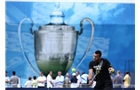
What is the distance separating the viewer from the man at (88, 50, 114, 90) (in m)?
8.67

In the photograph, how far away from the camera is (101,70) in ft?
29.1

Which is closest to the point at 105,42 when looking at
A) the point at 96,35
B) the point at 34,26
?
the point at 96,35

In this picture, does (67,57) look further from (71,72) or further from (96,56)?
(96,56)

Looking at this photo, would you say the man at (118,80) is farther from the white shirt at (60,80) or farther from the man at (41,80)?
the man at (41,80)

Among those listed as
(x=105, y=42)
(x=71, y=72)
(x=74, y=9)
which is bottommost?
(x=71, y=72)

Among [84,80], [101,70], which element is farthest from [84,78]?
[101,70]

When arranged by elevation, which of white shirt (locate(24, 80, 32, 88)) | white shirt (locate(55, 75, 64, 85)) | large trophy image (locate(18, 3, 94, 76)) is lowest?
white shirt (locate(24, 80, 32, 88))

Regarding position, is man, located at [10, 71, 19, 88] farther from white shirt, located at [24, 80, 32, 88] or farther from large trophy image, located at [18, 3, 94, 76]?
large trophy image, located at [18, 3, 94, 76]

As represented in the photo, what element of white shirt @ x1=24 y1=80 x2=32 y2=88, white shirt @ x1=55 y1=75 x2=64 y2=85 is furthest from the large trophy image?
white shirt @ x1=55 y1=75 x2=64 y2=85

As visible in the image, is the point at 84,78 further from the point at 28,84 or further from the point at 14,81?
the point at 14,81

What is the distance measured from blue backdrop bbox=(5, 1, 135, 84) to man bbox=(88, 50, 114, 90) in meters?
15.5

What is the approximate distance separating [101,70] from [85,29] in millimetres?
16582

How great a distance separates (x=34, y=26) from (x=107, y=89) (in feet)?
53.4

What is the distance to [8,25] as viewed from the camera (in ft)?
81.4
